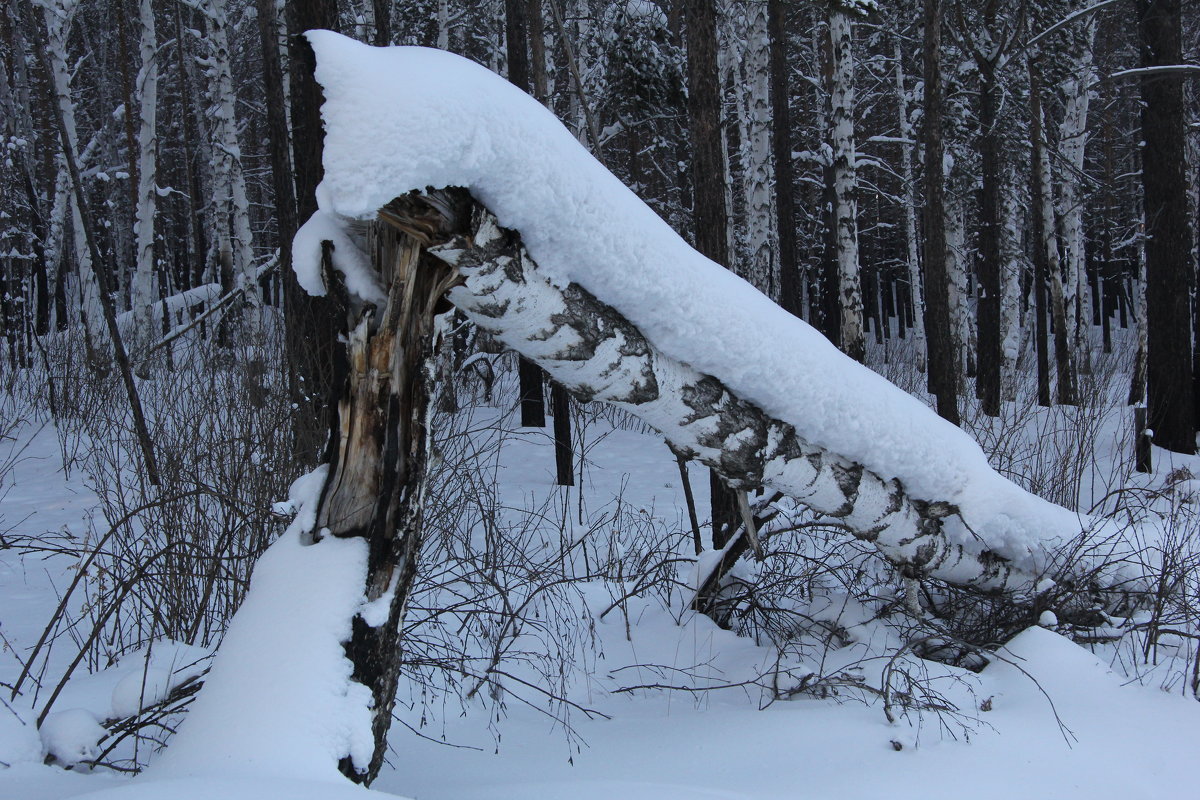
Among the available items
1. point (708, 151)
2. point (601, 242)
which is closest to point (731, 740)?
point (601, 242)

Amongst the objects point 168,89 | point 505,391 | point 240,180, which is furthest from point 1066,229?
point 168,89

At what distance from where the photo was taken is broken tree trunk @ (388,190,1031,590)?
177 cm

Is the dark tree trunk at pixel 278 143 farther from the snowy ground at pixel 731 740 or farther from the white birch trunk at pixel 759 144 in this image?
the white birch trunk at pixel 759 144

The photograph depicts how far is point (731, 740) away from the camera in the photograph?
7.62ft

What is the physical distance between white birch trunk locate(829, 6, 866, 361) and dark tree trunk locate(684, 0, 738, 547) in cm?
542

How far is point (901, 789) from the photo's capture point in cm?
200

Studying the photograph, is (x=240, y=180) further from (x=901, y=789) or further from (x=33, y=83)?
(x=33, y=83)

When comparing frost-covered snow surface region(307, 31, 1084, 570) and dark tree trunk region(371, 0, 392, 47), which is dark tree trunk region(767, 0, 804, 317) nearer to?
dark tree trunk region(371, 0, 392, 47)

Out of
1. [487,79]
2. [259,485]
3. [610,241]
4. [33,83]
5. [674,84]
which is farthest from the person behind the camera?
[33,83]

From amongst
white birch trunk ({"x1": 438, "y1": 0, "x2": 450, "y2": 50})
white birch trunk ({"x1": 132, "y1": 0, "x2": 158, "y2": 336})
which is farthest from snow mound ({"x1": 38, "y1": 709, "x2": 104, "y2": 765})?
white birch trunk ({"x1": 438, "y1": 0, "x2": 450, "y2": 50})

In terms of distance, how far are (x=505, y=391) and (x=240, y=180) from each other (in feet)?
15.7

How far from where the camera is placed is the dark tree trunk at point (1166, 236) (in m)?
8.18

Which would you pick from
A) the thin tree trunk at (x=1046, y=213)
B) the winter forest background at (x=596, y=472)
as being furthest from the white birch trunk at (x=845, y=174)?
the thin tree trunk at (x=1046, y=213)

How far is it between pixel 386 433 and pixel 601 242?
2.16ft
